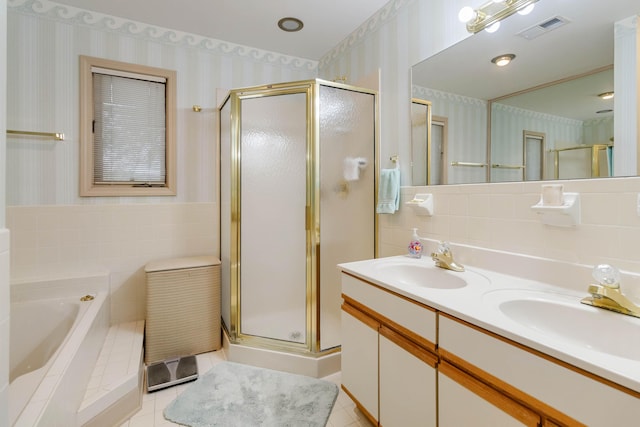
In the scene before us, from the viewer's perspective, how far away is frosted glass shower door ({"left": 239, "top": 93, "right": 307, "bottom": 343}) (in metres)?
2.01

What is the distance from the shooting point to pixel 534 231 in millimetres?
1258

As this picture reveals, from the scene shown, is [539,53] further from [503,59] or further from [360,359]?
[360,359]

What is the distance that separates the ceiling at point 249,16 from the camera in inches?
82.0

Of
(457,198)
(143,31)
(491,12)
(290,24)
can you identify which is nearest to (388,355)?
(457,198)

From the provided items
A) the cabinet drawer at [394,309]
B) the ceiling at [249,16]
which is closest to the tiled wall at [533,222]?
the cabinet drawer at [394,309]

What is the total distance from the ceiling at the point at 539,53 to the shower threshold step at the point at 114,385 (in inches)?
93.2

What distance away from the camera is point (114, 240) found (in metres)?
2.27

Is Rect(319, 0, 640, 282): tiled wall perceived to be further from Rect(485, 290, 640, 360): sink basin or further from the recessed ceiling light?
the recessed ceiling light

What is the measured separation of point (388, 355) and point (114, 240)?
2.14m

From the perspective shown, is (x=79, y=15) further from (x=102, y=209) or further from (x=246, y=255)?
(x=246, y=255)

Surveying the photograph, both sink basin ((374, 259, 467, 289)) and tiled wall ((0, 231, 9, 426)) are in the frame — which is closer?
tiled wall ((0, 231, 9, 426))

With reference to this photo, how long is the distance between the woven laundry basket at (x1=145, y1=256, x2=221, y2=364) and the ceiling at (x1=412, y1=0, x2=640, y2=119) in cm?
203

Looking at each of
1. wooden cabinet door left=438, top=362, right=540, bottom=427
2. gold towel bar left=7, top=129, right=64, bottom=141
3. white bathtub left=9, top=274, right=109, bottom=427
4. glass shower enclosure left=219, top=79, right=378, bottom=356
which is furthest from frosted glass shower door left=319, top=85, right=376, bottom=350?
gold towel bar left=7, top=129, right=64, bottom=141

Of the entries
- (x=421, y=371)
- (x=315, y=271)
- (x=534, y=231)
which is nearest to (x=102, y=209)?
(x=315, y=271)
